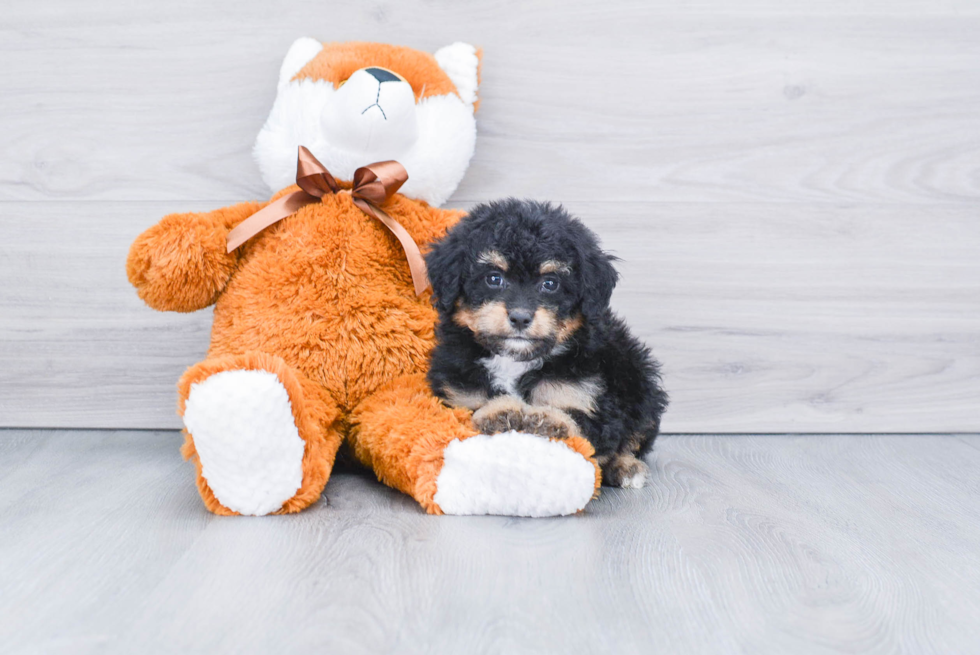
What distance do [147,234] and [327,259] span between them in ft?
1.28

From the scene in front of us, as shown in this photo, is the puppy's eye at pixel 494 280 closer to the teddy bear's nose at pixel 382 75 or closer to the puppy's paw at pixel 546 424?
the puppy's paw at pixel 546 424

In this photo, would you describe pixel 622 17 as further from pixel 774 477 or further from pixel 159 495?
pixel 159 495

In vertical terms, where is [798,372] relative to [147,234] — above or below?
below

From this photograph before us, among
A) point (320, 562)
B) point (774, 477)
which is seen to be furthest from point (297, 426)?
point (774, 477)

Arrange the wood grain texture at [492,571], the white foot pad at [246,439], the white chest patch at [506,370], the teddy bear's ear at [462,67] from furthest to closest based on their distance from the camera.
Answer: the teddy bear's ear at [462,67]
the white chest patch at [506,370]
the white foot pad at [246,439]
the wood grain texture at [492,571]

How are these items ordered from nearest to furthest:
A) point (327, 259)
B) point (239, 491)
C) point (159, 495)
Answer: point (239, 491)
point (159, 495)
point (327, 259)

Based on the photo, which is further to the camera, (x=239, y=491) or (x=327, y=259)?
(x=327, y=259)

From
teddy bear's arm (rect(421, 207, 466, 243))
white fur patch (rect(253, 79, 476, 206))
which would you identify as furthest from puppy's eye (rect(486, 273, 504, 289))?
white fur patch (rect(253, 79, 476, 206))

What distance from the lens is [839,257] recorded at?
2.17 metres

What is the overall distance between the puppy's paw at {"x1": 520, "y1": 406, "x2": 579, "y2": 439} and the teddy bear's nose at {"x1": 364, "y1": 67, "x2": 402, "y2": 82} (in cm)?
82

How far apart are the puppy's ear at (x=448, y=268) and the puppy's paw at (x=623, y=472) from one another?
0.53m

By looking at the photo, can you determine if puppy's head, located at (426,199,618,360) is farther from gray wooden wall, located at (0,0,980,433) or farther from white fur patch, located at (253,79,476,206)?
gray wooden wall, located at (0,0,980,433)

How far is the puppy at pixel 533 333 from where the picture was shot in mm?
1438

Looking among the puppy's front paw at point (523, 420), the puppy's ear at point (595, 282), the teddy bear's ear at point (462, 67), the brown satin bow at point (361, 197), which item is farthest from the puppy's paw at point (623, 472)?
the teddy bear's ear at point (462, 67)
